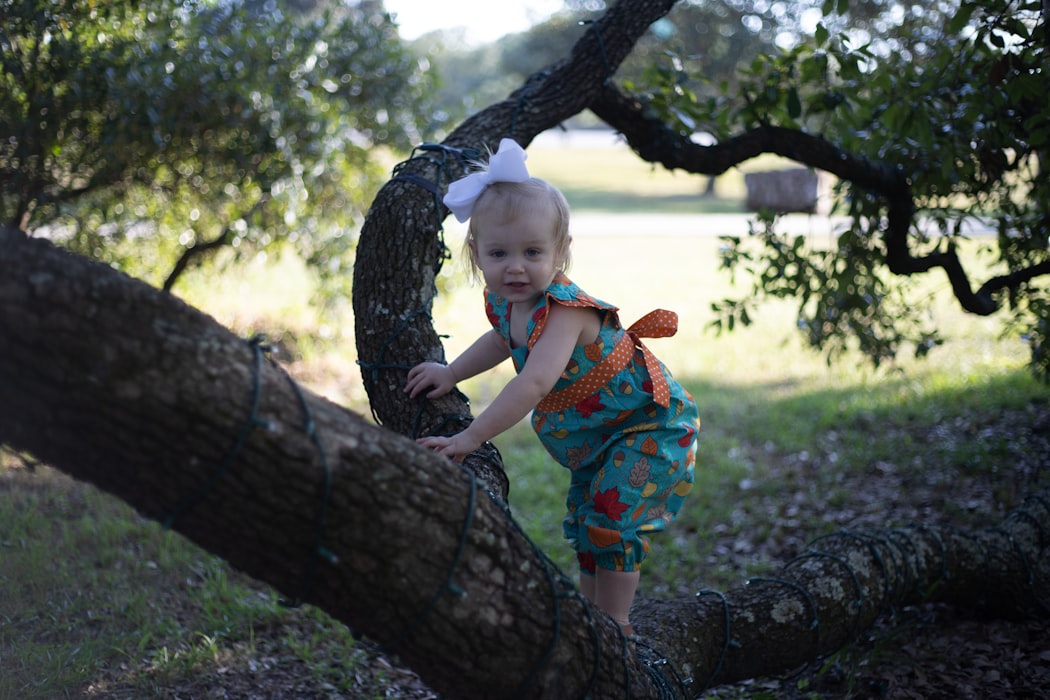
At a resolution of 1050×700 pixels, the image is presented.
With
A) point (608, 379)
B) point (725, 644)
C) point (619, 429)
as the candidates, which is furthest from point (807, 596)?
point (608, 379)

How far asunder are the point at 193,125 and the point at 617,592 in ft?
14.1

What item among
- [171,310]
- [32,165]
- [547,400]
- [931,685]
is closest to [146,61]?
[32,165]

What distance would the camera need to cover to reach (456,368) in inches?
109

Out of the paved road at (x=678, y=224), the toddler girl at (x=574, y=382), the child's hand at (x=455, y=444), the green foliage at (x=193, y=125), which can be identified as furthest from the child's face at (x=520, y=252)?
the paved road at (x=678, y=224)

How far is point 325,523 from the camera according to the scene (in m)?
1.74

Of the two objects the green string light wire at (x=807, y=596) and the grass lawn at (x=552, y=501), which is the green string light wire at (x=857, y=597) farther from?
the grass lawn at (x=552, y=501)

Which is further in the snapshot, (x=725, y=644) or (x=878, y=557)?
(x=878, y=557)

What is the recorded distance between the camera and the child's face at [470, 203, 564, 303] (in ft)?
8.12

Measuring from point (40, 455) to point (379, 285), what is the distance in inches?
56.6

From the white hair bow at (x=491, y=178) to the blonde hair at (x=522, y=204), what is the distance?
0.02m

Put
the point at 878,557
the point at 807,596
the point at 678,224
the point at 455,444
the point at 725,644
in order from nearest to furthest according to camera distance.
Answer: the point at 455,444 < the point at 725,644 < the point at 807,596 < the point at 878,557 < the point at 678,224

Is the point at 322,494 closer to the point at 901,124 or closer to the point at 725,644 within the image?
the point at 725,644

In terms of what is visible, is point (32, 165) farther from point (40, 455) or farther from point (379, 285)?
point (40, 455)

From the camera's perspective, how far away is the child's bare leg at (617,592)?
105 inches
